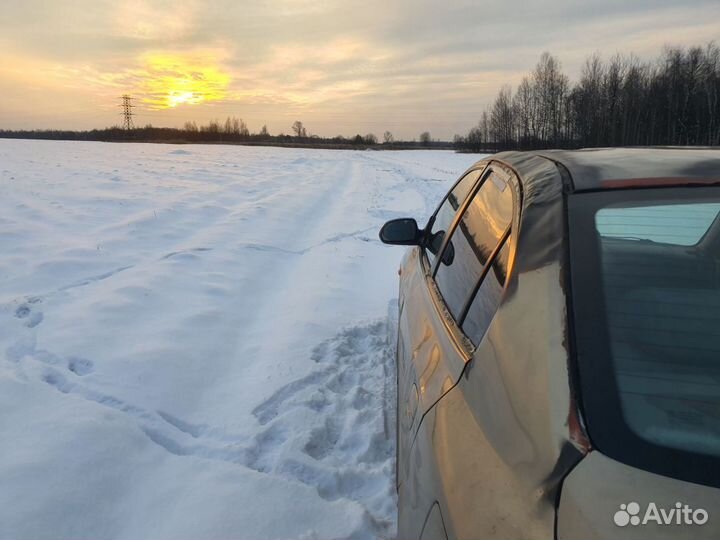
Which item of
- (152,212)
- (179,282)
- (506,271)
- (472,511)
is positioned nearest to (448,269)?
(506,271)

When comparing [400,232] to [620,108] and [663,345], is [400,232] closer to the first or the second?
[663,345]

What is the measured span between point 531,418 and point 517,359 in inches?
6.5

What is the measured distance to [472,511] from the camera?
1.15m

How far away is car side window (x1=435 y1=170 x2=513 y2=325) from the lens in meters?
1.89

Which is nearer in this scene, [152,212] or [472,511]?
[472,511]

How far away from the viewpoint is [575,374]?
1.13m

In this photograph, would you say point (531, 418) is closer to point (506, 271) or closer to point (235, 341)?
point (506, 271)

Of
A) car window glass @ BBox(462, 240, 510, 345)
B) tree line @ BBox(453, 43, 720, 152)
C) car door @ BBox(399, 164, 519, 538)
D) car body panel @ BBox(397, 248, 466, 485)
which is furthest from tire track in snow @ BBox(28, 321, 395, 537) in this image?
tree line @ BBox(453, 43, 720, 152)

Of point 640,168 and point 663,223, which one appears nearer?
point 640,168

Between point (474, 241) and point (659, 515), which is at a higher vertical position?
point (474, 241)

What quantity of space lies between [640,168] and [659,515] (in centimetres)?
104

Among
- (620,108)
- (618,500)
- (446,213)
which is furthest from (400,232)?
(620,108)

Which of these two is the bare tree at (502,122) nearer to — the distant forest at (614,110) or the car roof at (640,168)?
the distant forest at (614,110)

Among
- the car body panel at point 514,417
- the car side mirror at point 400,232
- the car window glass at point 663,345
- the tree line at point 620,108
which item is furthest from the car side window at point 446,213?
the tree line at point 620,108
